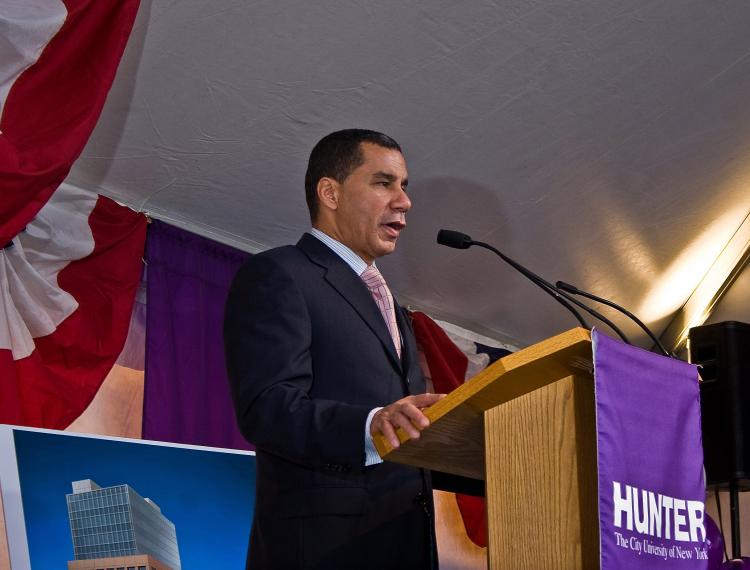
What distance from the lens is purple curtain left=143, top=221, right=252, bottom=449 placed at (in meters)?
3.83

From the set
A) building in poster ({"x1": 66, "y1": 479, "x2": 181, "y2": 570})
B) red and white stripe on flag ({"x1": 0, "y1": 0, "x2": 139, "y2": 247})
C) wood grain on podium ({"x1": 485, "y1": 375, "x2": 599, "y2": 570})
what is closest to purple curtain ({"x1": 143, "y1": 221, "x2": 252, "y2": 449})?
red and white stripe on flag ({"x1": 0, "y1": 0, "x2": 139, "y2": 247})

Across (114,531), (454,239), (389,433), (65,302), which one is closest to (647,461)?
(389,433)

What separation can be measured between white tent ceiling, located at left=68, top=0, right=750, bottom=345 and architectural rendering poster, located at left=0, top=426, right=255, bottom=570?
1.32 meters

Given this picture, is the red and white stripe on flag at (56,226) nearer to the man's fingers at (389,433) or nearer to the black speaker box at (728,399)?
the man's fingers at (389,433)

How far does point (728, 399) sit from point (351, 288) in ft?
6.74

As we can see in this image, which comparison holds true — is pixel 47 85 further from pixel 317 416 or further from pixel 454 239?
pixel 317 416

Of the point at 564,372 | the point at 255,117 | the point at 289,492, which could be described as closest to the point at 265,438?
the point at 289,492

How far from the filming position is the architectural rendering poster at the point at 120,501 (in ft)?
7.70

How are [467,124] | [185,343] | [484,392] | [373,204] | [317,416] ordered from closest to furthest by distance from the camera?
1. [484,392]
2. [317,416]
3. [373,204]
4. [185,343]
5. [467,124]

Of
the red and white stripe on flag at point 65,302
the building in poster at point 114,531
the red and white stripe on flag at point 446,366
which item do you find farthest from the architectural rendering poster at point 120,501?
the red and white stripe on flag at point 446,366

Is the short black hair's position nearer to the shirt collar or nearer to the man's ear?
the man's ear

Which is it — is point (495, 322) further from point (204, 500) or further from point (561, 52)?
point (204, 500)

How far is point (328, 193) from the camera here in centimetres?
229

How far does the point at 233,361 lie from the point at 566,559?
0.70m
